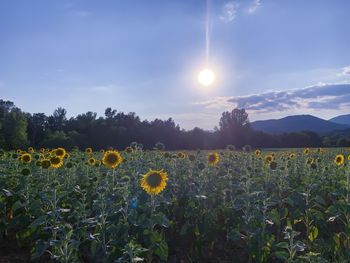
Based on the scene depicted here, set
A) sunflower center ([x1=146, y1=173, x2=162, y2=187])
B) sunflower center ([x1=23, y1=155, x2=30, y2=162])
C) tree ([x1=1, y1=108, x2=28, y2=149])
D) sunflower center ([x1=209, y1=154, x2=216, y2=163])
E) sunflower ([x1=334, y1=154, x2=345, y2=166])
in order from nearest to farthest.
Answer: sunflower center ([x1=146, y1=173, x2=162, y2=187]) → sunflower center ([x1=23, y1=155, x2=30, y2=162]) → sunflower center ([x1=209, y1=154, x2=216, y2=163]) → sunflower ([x1=334, y1=154, x2=345, y2=166]) → tree ([x1=1, y1=108, x2=28, y2=149])

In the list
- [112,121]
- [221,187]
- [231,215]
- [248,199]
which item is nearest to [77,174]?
[221,187]

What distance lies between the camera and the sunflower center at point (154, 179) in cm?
561

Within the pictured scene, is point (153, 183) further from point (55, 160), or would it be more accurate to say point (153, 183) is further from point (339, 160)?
point (339, 160)

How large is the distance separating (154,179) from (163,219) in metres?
0.65

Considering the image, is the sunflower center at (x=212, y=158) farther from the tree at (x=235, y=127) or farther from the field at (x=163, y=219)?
the tree at (x=235, y=127)

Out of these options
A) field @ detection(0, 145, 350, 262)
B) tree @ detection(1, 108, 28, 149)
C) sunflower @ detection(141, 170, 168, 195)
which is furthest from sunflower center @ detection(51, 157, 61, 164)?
tree @ detection(1, 108, 28, 149)

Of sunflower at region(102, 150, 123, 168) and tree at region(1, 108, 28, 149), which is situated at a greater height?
tree at region(1, 108, 28, 149)

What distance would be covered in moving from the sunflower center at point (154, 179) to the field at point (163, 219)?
0.5 inches

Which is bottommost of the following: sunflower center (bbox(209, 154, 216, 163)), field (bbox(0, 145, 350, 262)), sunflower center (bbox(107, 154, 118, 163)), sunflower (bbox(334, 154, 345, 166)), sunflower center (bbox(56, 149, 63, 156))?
field (bbox(0, 145, 350, 262))

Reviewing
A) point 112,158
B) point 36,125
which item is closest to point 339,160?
point 112,158

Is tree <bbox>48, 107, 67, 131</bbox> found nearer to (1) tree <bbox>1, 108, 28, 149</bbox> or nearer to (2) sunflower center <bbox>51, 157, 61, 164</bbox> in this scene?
(1) tree <bbox>1, 108, 28, 149</bbox>

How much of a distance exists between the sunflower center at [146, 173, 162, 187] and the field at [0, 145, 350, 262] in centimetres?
1

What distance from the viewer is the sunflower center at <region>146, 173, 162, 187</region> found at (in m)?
5.61

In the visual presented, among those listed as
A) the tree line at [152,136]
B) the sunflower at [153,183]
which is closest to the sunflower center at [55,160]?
the sunflower at [153,183]
